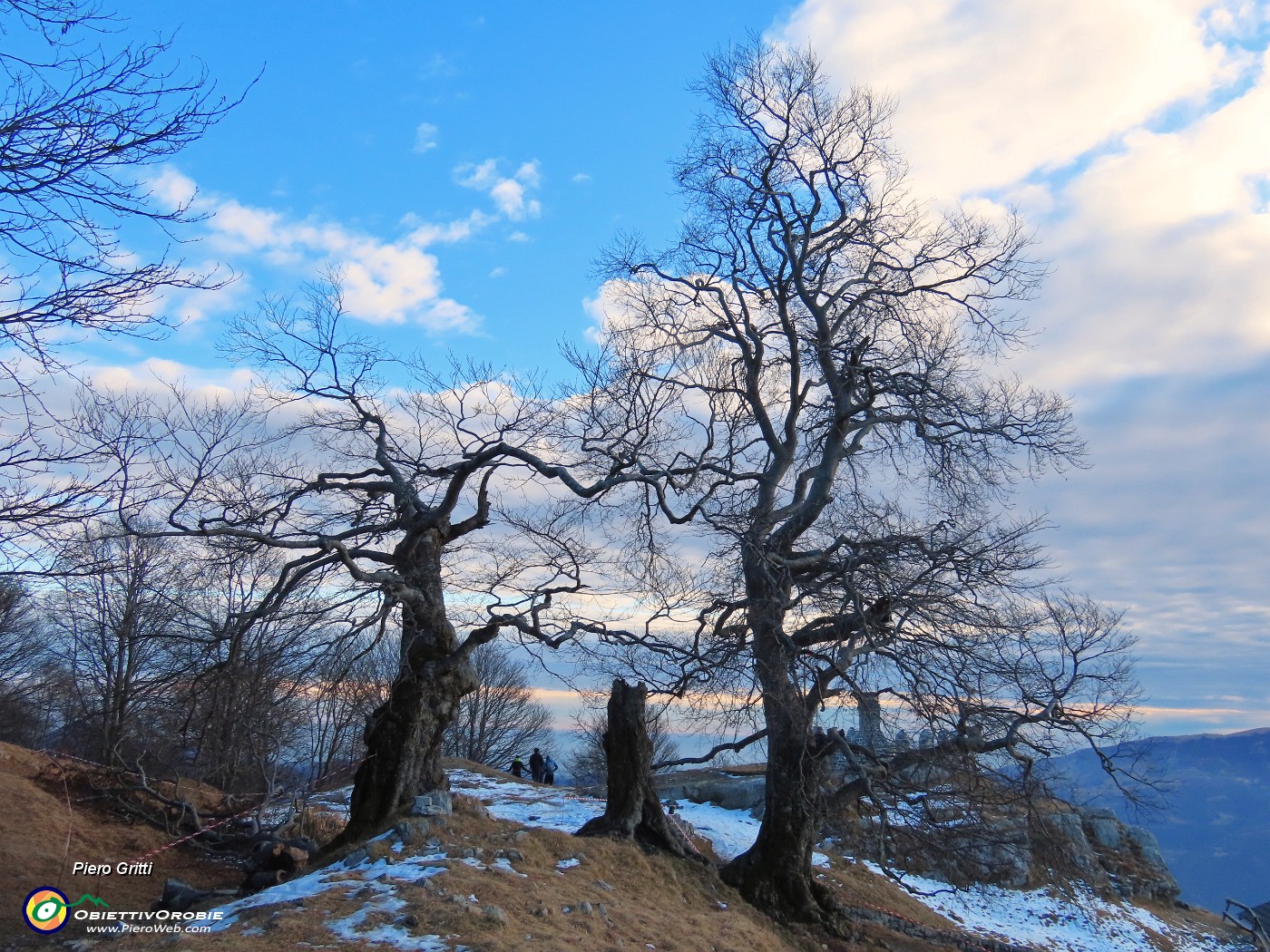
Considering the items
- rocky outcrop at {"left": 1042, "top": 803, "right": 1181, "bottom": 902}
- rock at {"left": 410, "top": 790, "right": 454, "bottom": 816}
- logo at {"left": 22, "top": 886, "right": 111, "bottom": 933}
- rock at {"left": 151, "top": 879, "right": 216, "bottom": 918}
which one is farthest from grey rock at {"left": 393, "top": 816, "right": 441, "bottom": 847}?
rocky outcrop at {"left": 1042, "top": 803, "right": 1181, "bottom": 902}

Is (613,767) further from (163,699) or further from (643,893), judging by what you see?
(163,699)

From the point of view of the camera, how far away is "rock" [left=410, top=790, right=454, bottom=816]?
997 centimetres

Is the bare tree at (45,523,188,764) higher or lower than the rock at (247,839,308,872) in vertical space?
higher

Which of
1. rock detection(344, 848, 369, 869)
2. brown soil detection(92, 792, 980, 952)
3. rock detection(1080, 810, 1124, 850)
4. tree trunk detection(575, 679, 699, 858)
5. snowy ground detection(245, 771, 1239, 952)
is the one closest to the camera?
brown soil detection(92, 792, 980, 952)

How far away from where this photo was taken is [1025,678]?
9.70m

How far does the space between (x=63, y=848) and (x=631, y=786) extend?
8.82 meters

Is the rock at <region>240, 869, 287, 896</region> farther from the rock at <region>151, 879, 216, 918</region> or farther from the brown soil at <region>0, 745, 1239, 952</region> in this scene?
the brown soil at <region>0, 745, 1239, 952</region>

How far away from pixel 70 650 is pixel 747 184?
26665 mm

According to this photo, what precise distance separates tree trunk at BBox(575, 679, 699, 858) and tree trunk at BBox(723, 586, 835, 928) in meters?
0.88

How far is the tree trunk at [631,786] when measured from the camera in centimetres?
1127

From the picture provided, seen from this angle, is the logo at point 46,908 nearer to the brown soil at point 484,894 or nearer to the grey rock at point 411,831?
the brown soil at point 484,894

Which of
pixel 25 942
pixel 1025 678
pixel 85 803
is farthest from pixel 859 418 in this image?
pixel 85 803

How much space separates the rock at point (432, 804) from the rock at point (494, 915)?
9.11 ft

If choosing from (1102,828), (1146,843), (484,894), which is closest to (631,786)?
(484,894)
